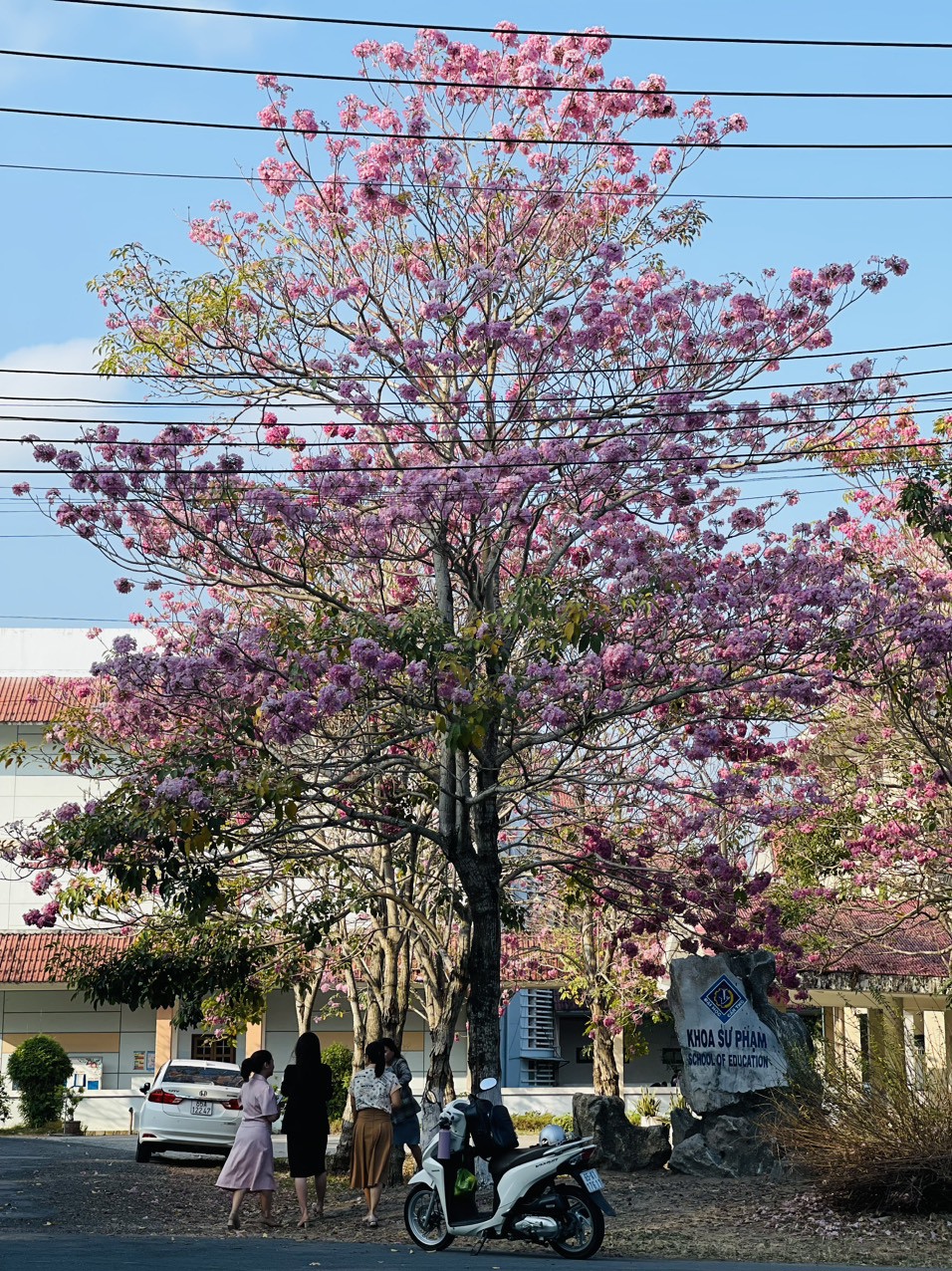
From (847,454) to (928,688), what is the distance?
9.50ft

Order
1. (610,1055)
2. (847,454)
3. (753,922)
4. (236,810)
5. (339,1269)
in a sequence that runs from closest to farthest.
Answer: (339,1269) < (236,810) < (753,922) < (847,454) < (610,1055)

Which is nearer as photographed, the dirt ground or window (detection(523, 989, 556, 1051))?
the dirt ground

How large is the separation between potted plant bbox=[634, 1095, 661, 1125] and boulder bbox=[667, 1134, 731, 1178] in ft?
55.1

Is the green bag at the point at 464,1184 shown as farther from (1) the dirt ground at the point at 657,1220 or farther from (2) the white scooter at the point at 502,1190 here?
(1) the dirt ground at the point at 657,1220

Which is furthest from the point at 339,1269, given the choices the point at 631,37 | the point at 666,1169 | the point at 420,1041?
the point at 420,1041

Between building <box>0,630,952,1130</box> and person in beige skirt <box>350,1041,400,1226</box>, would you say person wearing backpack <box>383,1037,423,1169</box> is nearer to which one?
person in beige skirt <box>350,1041,400,1226</box>

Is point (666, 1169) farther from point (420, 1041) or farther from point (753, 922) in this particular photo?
point (420, 1041)

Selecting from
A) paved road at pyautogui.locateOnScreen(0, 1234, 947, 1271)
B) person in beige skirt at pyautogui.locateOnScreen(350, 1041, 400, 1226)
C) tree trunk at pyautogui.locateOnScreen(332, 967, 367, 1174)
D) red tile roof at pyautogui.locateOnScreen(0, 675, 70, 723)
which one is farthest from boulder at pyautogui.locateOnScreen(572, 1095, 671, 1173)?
red tile roof at pyautogui.locateOnScreen(0, 675, 70, 723)

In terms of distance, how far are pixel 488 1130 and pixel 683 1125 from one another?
15.6 feet

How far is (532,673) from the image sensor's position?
13.6 metres

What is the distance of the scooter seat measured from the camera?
11867 mm

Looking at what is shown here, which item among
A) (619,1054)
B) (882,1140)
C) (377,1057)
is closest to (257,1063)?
(377,1057)

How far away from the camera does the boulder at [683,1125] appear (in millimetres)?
16344

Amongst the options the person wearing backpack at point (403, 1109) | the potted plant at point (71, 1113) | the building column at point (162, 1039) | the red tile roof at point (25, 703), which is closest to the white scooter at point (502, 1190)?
the person wearing backpack at point (403, 1109)
